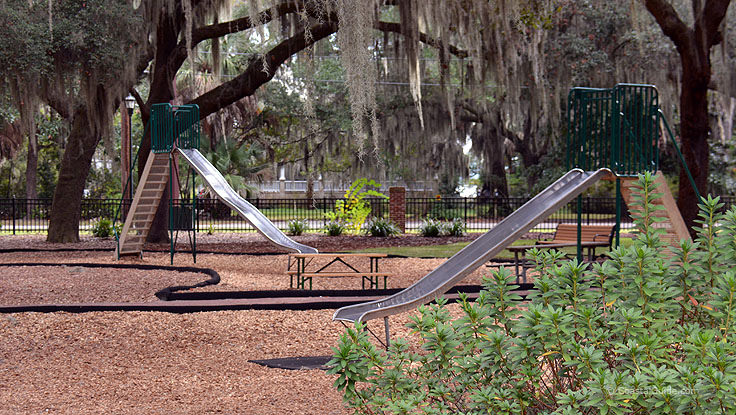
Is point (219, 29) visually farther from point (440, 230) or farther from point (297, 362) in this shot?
point (297, 362)

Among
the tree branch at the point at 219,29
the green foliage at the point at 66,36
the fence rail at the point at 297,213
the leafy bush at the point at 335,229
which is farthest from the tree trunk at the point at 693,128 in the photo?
the fence rail at the point at 297,213

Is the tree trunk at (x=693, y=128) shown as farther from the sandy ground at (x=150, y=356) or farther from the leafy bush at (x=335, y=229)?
the leafy bush at (x=335, y=229)

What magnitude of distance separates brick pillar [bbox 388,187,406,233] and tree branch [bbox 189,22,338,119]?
6321 mm

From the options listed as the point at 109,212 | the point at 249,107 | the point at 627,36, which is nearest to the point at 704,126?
the point at 627,36

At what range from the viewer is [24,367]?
573 centimetres

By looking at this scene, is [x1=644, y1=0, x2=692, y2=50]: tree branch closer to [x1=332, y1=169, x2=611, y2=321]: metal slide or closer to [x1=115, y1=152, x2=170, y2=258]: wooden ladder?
[x1=332, y1=169, x2=611, y2=321]: metal slide

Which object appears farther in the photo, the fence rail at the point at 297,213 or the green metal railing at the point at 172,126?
the fence rail at the point at 297,213

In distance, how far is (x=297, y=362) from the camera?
586 centimetres

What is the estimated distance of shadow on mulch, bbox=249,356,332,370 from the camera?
5.65 meters

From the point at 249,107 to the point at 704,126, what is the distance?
1791cm

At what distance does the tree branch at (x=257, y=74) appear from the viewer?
48.7ft

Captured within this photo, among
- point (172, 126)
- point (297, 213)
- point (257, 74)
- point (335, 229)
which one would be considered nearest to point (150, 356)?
point (172, 126)

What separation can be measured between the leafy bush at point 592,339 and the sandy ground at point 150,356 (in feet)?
5.95

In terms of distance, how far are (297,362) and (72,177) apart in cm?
1179
